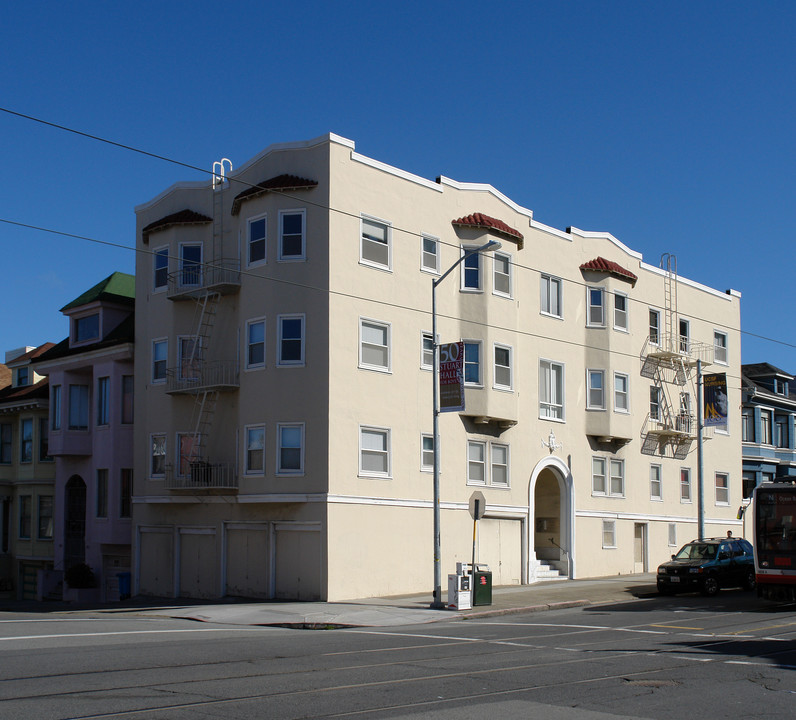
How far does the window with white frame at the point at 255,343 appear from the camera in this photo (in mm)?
28156

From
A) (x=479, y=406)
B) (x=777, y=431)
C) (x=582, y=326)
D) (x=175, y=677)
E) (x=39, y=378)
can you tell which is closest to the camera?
(x=175, y=677)

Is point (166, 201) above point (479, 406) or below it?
above

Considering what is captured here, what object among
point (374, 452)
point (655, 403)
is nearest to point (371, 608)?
point (374, 452)

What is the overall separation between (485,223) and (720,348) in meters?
18.6

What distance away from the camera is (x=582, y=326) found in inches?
1423

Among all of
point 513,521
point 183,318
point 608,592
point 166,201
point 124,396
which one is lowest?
point 608,592

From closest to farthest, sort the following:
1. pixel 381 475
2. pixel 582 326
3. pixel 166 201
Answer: pixel 381 475
pixel 166 201
pixel 582 326

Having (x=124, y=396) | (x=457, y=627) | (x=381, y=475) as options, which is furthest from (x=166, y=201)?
(x=457, y=627)

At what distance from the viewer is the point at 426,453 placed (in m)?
29.3

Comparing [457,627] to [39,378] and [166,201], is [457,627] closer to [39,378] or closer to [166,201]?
[166,201]

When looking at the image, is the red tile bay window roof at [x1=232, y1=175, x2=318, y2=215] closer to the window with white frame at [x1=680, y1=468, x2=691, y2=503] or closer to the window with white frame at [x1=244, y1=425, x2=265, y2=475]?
the window with white frame at [x1=244, y1=425, x2=265, y2=475]

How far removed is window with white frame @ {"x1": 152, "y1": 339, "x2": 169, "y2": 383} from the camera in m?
31.7

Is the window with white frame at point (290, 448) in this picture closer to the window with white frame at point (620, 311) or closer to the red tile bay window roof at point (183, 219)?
the red tile bay window roof at point (183, 219)

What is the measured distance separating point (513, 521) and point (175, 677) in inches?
837
